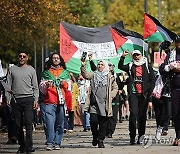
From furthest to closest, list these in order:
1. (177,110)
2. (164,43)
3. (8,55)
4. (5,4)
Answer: (8,55), (5,4), (164,43), (177,110)

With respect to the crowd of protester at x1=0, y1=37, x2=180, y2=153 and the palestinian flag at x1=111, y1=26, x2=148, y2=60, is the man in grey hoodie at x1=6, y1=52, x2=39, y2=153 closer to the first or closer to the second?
the crowd of protester at x1=0, y1=37, x2=180, y2=153

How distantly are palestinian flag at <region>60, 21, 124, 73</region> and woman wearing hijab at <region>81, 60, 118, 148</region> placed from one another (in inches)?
186

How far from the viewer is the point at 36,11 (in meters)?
28.6

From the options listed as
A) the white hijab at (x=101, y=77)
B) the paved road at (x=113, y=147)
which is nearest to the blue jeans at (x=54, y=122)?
the paved road at (x=113, y=147)

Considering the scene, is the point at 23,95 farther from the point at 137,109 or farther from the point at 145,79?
the point at 145,79

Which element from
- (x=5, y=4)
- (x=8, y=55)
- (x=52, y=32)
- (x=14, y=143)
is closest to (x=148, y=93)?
(x=14, y=143)

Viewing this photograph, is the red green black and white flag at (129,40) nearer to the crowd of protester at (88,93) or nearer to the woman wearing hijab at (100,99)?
the crowd of protester at (88,93)

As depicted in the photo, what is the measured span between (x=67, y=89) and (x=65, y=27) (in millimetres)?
6064

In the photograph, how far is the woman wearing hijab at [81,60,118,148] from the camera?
13.9 metres

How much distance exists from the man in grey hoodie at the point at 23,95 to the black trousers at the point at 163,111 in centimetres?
394

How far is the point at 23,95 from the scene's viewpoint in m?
13.3

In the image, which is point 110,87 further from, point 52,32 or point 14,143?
point 52,32

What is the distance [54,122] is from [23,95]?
1052 mm

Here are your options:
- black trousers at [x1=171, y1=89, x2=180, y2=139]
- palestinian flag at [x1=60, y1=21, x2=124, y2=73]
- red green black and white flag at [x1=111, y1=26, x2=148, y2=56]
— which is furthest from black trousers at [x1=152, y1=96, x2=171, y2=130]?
black trousers at [x1=171, y1=89, x2=180, y2=139]
